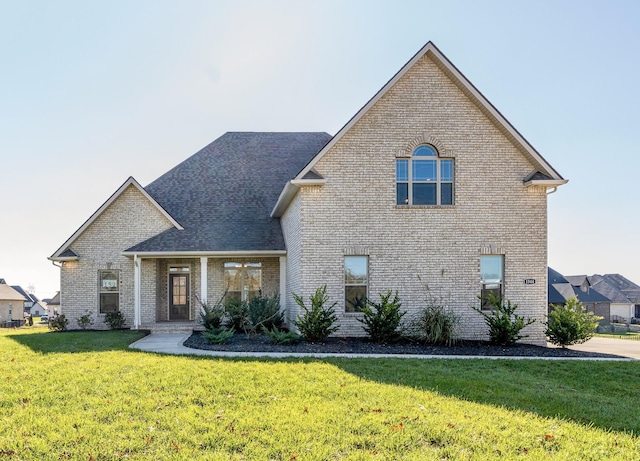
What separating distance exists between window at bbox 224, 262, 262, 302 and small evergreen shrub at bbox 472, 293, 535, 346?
835 cm

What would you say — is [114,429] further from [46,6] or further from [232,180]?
[232,180]

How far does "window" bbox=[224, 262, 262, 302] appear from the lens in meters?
17.3

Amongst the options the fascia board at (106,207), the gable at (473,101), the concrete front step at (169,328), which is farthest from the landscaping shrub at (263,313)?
the fascia board at (106,207)

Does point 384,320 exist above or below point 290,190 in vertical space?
below

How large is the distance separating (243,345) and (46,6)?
10098 millimetres

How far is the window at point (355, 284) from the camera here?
13195 mm

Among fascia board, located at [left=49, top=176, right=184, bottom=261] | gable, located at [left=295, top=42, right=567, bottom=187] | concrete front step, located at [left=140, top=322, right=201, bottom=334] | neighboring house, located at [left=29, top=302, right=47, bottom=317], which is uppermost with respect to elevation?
gable, located at [left=295, top=42, right=567, bottom=187]

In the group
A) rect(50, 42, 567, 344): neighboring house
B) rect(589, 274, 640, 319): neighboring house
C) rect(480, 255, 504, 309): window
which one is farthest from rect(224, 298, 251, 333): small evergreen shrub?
rect(589, 274, 640, 319): neighboring house

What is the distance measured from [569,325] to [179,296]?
1389 cm

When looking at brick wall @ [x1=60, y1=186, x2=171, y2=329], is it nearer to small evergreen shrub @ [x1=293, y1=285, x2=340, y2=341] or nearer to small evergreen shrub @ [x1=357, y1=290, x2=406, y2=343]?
small evergreen shrub @ [x1=293, y1=285, x2=340, y2=341]

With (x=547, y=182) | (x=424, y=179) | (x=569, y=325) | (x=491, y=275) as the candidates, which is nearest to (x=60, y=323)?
(x=424, y=179)

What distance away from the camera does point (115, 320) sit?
1684cm

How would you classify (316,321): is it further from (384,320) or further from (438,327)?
(438,327)

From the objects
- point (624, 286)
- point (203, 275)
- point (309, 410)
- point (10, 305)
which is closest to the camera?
point (309, 410)
